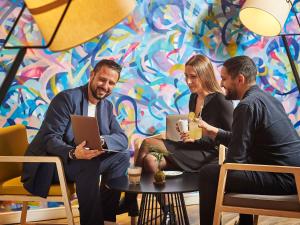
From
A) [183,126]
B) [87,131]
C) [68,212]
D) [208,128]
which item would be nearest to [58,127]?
[87,131]

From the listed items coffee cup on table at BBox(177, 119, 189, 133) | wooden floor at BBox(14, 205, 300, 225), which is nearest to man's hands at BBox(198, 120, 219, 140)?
coffee cup on table at BBox(177, 119, 189, 133)

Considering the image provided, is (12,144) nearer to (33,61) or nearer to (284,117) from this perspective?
(33,61)

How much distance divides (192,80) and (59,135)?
4.68ft

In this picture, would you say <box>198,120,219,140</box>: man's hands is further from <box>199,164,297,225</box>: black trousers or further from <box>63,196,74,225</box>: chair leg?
<box>63,196,74,225</box>: chair leg

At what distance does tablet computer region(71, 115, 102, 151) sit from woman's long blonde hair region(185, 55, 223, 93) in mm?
1488

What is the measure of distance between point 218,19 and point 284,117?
184cm

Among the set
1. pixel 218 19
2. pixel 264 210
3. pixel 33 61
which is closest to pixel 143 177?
pixel 264 210

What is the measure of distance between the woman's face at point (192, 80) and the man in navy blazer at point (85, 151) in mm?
834

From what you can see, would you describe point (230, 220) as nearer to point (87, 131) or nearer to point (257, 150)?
point (257, 150)

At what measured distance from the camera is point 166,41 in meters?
3.98

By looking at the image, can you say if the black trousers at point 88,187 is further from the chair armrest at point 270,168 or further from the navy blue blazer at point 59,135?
the chair armrest at point 270,168

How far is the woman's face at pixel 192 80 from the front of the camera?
398 centimetres

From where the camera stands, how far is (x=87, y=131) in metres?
2.75

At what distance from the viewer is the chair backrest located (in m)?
A: 2.90
